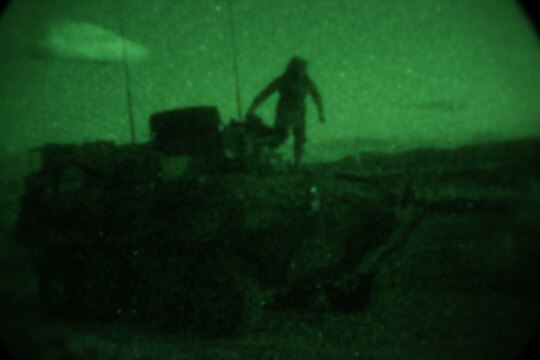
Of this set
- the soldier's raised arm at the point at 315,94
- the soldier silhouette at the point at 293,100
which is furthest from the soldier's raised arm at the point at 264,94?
the soldier's raised arm at the point at 315,94

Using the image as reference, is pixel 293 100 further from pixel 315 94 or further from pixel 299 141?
pixel 299 141

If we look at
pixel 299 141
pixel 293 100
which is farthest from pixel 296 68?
pixel 299 141

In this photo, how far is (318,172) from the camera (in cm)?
405

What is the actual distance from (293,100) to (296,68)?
220mm

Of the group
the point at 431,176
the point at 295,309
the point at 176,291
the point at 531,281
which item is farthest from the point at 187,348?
the point at 531,281

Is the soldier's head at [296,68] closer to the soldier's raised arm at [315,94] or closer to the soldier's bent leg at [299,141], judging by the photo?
the soldier's raised arm at [315,94]

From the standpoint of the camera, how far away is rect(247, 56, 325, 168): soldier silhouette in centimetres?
382

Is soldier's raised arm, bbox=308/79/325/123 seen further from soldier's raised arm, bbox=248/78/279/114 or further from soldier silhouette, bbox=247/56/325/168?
soldier's raised arm, bbox=248/78/279/114

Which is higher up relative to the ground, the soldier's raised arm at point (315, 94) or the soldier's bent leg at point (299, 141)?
the soldier's raised arm at point (315, 94)

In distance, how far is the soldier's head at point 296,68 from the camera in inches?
151

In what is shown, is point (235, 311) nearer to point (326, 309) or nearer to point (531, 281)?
point (326, 309)

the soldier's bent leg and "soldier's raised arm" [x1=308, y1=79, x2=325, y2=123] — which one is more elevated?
"soldier's raised arm" [x1=308, y1=79, x2=325, y2=123]


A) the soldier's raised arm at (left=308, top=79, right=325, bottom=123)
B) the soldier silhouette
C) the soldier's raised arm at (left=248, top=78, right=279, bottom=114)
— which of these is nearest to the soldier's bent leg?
the soldier silhouette

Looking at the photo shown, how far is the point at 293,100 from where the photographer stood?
12.7 feet
